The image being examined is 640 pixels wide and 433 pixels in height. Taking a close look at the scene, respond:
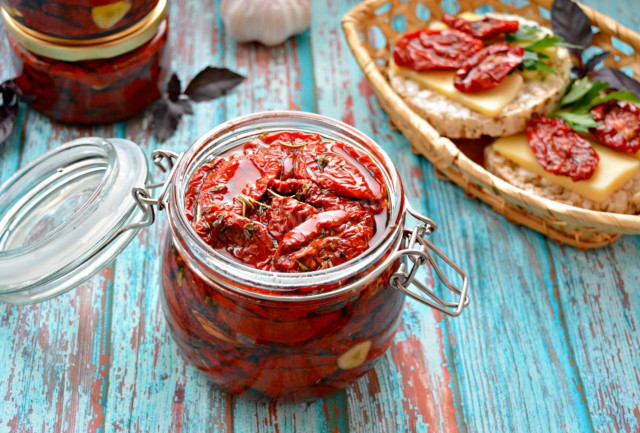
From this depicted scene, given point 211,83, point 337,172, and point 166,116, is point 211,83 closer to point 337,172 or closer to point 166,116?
point 166,116

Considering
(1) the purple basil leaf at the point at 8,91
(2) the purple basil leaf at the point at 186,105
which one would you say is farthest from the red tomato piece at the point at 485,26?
(1) the purple basil leaf at the point at 8,91

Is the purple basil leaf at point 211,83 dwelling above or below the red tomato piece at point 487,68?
below

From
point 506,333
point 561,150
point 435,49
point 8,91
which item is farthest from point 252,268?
point 8,91

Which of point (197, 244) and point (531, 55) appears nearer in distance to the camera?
point (197, 244)

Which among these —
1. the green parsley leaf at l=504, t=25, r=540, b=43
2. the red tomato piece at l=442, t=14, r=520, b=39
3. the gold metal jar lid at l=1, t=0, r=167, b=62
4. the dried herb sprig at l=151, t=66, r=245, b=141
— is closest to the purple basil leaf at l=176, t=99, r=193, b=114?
the dried herb sprig at l=151, t=66, r=245, b=141

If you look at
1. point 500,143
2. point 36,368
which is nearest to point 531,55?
point 500,143

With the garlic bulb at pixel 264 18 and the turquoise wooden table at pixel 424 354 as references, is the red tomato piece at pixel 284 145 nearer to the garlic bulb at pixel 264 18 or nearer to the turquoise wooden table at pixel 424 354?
the turquoise wooden table at pixel 424 354

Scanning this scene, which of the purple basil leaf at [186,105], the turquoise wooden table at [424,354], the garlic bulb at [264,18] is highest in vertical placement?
the garlic bulb at [264,18]

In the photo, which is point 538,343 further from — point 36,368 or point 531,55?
point 36,368
